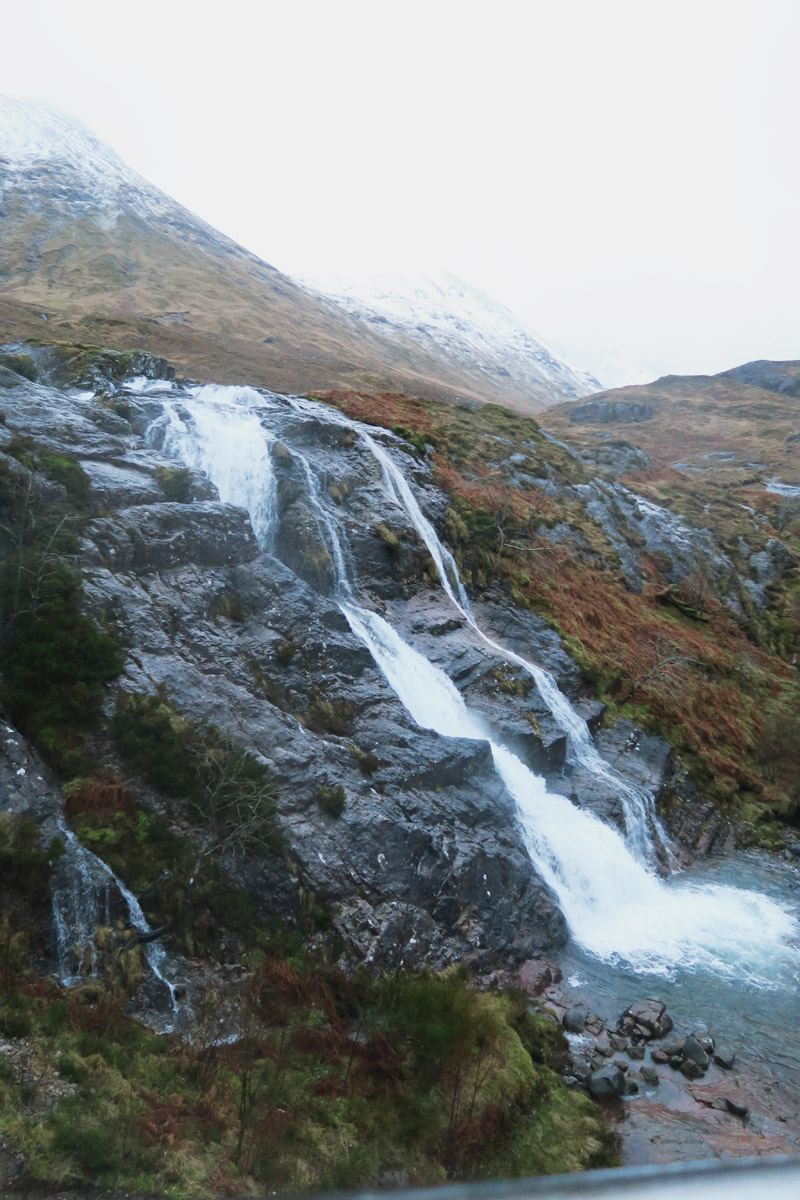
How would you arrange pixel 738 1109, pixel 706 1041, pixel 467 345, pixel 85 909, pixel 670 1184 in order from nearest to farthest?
1. pixel 670 1184
2. pixel 85 909
3. pixel 738 1109
4. pixel 706 1041
5. pixel 467 345

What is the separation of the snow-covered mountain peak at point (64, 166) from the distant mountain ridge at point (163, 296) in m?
0.41

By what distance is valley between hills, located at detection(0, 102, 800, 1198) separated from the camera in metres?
8.61

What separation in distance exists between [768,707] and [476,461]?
18.2m

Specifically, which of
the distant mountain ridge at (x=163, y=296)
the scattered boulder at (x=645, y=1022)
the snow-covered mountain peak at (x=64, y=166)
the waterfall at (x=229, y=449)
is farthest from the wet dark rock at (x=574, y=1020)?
the snow-covered mountain peak at (x=64, y=166)

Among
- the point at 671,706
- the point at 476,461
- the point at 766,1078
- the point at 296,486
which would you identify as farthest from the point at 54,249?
the point at 766,1078

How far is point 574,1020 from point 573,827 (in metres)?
5.90


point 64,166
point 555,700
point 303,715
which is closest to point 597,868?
point 555,700

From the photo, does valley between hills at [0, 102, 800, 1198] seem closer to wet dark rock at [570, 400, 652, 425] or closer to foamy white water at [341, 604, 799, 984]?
foamy white water at [341, 604, 799, 984]

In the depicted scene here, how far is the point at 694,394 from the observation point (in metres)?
100

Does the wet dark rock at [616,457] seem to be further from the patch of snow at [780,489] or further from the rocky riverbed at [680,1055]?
the rocky riverbed at [680,1055]

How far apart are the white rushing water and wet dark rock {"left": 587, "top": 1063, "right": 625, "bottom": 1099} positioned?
3832 mm

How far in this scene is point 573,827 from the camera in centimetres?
1792

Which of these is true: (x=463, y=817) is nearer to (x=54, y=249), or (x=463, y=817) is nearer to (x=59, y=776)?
(x=59, y=776)

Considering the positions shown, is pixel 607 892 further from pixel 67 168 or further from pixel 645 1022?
pixel 67 168
